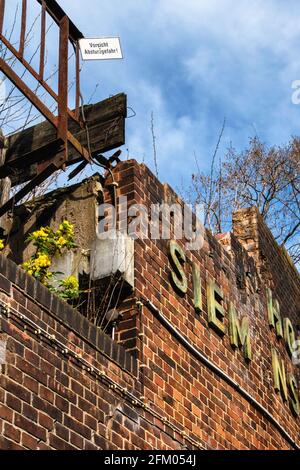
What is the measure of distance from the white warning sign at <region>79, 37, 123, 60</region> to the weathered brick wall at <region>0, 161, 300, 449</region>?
3.77 feet

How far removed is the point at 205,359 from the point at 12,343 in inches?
124

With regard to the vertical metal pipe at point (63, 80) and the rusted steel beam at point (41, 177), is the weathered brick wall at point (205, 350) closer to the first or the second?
the rusted steel beam at point (41, 177)

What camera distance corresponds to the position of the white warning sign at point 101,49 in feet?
26.6

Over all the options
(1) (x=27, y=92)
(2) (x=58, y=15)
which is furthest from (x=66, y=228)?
(2) (x=58, y=15)

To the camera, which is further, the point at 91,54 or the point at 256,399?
the point at 256,399

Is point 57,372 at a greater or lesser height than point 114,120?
lesser

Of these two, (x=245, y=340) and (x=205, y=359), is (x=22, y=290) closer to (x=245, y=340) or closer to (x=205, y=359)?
(x=205, y=359)

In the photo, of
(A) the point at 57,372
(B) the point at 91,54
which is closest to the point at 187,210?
(B) the point at 91,54

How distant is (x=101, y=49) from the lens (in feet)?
27.2

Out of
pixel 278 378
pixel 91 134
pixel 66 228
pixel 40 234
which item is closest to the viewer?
pixel 40 234

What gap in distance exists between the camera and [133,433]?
279 inches

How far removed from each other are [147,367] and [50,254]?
1358 mm

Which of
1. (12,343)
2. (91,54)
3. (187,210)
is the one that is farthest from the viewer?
(187,210)

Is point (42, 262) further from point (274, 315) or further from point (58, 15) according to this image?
point (274, 315)
